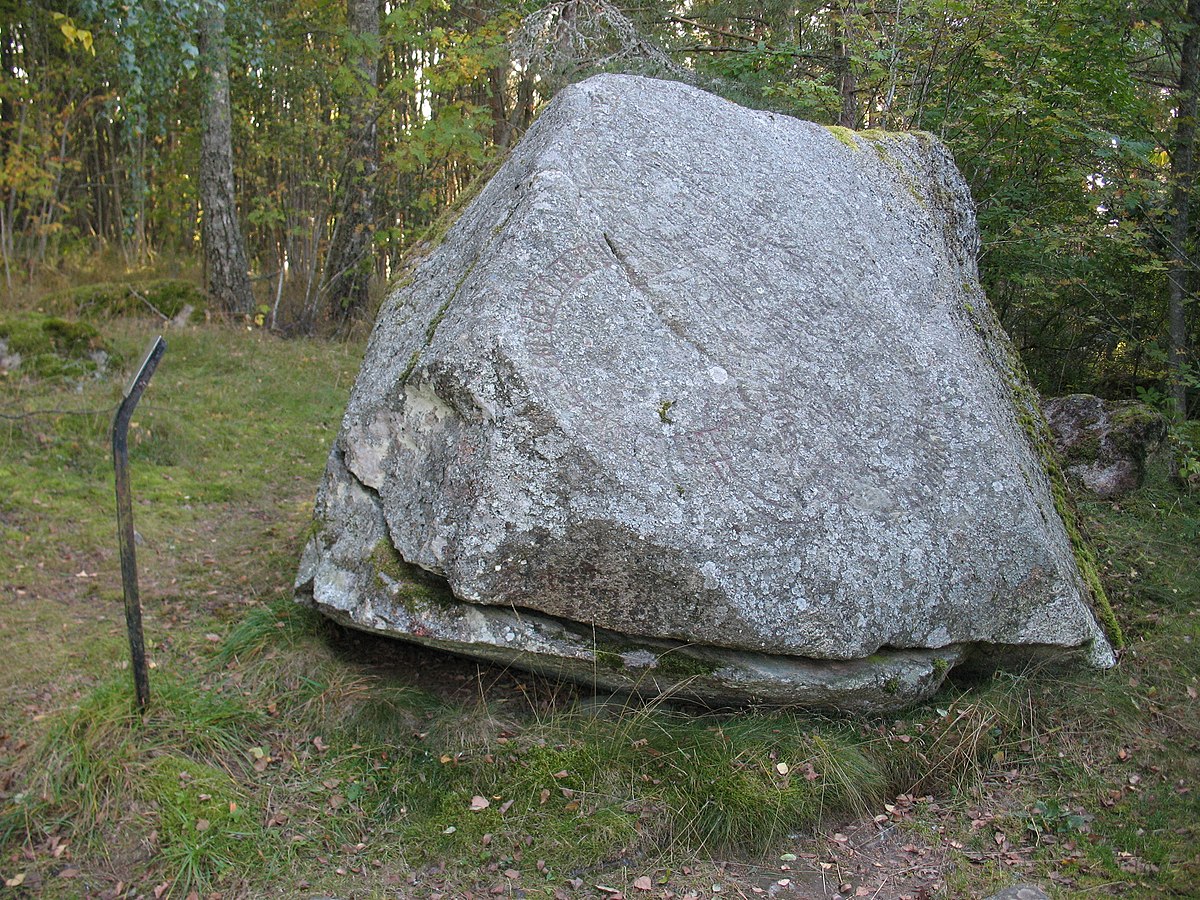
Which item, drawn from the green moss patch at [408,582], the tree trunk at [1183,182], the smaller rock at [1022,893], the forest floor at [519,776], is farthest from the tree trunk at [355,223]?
the smaller rock at [1022,893]

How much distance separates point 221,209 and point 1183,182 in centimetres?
850

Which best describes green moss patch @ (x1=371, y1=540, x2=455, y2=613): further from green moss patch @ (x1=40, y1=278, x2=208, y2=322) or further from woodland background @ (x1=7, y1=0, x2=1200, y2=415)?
green moss patch @ (x1=40, y1=278, x2=208, y2=322)

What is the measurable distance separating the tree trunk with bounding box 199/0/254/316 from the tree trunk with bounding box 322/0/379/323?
1.01 meters

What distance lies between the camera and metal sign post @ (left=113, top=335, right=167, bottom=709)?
3266 mm

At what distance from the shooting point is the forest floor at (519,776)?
3.17 meters

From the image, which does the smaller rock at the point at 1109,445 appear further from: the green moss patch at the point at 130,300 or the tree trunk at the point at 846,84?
the green moss patch at the point at 130,300

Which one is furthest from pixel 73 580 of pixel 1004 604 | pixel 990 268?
pixel 990 268

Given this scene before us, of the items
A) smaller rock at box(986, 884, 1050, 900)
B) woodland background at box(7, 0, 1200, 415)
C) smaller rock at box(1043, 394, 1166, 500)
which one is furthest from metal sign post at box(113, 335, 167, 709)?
smaller rock at box(1043, 394, 1166, 500)

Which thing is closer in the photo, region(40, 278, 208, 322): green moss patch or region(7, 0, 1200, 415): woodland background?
region(7, 0, 1200, 415): woodland background

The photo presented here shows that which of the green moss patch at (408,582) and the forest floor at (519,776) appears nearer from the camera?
the forest floor at (519,776)

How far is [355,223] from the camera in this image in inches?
431

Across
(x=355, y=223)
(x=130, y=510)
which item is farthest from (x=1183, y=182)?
(x=355, y=223)

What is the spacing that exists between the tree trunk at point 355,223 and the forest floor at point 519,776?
6.68 metres

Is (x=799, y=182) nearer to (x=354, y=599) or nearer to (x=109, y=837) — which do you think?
(x=354, y=599)
